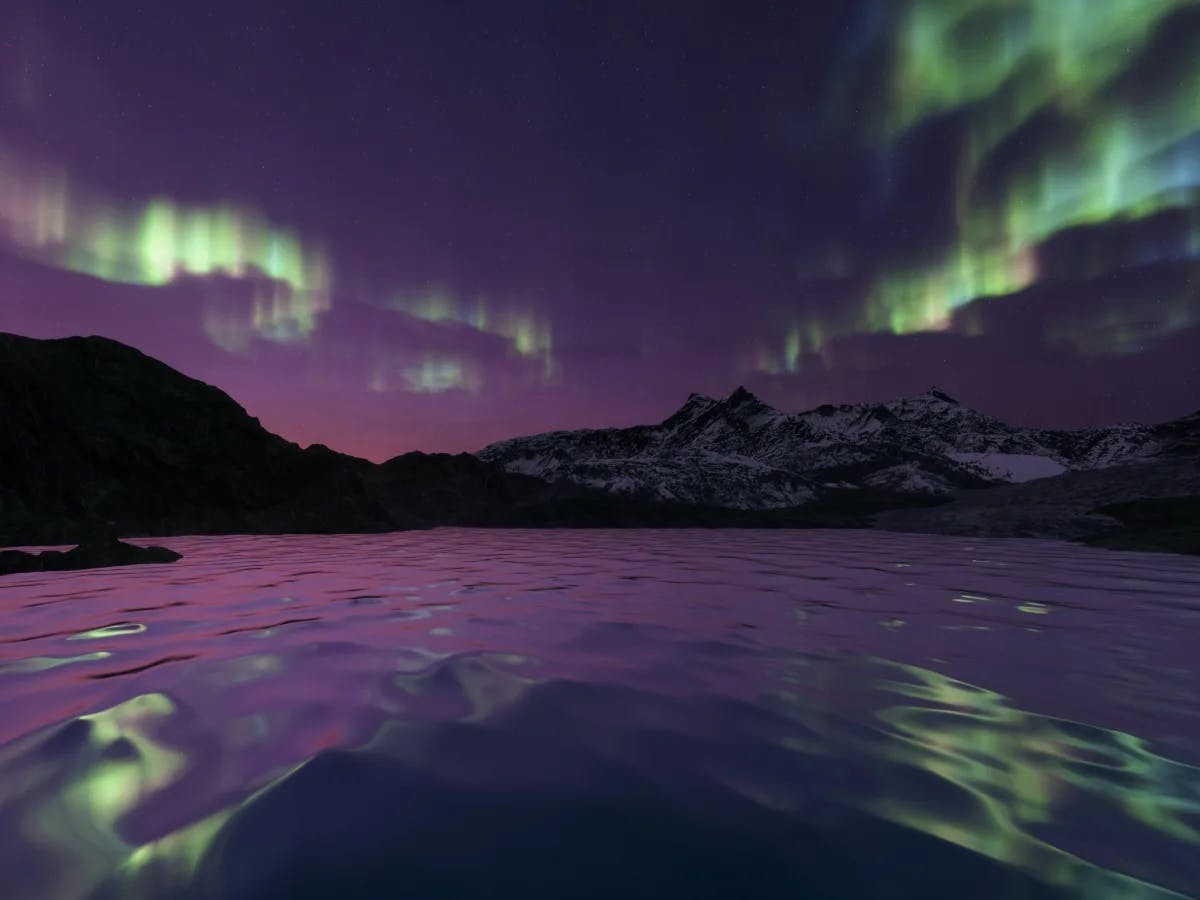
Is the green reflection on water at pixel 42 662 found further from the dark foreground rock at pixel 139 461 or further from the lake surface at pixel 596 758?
the dark foreground rock at pixel 139 461

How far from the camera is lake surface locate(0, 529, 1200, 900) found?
105 inches

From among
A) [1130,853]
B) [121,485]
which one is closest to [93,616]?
[1130,853]

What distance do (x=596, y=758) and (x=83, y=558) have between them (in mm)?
21127

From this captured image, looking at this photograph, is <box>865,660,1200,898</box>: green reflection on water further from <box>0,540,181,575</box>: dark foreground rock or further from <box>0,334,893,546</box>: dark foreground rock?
<box>0,334,893,546</box>: dark foreground rock

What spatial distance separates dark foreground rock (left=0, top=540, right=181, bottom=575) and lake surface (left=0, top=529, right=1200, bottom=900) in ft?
35.5

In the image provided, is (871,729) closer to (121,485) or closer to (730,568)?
(730,568)

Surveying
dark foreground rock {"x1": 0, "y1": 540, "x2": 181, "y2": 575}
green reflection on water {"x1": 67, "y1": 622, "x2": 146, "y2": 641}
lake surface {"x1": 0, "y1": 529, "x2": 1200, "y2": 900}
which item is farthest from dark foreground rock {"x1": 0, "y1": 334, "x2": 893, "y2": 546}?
lake surface {"x1": 0, "y1": 529, "x2": 1200, "y2": 900}

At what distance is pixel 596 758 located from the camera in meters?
4.00

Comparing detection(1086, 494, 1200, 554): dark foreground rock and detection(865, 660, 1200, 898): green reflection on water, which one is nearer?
detection(865, 660, 1200, 898): green reflection on water

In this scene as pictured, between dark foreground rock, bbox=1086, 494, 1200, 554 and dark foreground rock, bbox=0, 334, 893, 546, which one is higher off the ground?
dark foreground rock, bbox=0, 334, 893, 546

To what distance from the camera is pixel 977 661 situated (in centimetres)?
655

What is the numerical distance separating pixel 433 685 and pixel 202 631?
4746 millimetres

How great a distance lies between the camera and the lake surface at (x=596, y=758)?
2.67 meters

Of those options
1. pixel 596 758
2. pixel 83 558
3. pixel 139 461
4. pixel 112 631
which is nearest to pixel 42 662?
pixel 112 631
